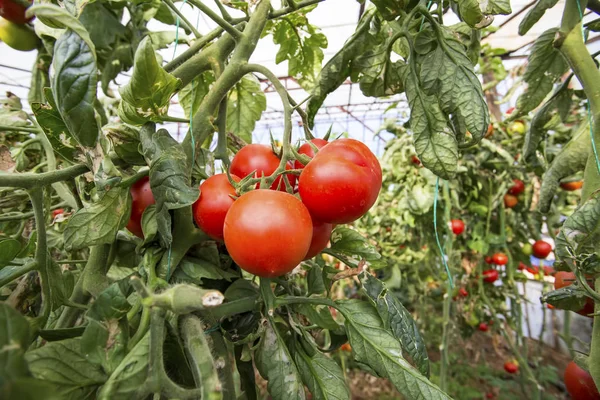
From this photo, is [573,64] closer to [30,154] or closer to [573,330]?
[30,154]

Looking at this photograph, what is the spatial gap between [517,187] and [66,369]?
2128 mm

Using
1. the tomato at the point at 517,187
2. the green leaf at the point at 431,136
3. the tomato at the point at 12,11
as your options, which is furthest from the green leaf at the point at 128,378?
the tomato at the point at 517,187

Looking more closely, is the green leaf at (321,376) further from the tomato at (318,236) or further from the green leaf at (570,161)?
the green leaf at (570,161)

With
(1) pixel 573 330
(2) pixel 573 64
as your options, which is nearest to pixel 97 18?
(2) pixel 573 64

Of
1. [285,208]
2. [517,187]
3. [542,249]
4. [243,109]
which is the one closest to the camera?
[285,208]

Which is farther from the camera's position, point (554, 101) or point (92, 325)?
point (554, 101)

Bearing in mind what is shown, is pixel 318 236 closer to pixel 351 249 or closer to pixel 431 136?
pixel 351 249

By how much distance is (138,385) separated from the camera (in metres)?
0.32

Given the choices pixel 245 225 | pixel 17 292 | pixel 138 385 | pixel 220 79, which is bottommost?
pixel 17 292

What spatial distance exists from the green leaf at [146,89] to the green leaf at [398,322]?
0.34 meters

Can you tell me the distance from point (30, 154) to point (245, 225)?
78cm

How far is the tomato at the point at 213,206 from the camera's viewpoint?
457 mm

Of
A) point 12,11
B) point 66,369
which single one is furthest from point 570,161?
point 12,11

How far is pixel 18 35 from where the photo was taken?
2.79ft
